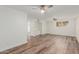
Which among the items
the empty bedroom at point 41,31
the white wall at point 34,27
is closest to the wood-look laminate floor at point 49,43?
the empty bedroom at point 41,31

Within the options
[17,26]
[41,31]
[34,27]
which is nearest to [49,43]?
[41,31]

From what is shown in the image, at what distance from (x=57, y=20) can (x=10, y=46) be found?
129 centimetres

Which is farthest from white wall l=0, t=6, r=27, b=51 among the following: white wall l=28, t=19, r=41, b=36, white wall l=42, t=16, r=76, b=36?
white wall l=42, t=16, r=76, b=36

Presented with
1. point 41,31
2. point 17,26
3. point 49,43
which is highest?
point 17,26

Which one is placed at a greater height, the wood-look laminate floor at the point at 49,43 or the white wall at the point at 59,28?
the white wall at the point at 59,28

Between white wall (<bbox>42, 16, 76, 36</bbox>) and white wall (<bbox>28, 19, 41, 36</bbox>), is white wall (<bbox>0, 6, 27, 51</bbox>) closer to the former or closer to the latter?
white wall (<bbox>28, 19, 41, 36</bbox>)

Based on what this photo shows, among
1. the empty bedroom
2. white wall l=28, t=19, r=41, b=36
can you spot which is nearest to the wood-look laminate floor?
the empty bedroom

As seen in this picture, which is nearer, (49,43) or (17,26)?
(17,26)

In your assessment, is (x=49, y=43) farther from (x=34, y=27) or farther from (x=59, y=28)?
(x=34, y=27)

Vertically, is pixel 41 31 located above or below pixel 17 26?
below

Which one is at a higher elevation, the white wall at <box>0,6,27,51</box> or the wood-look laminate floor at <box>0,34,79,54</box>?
the white wall at <box>0,6,27,51</box>

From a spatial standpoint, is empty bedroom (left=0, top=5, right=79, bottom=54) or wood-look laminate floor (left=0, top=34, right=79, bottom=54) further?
wood-look laminate floor (left=0, top=34, right=79, bottom=54)

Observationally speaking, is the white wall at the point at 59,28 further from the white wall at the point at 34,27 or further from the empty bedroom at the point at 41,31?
the white wall at the point at 34,27
